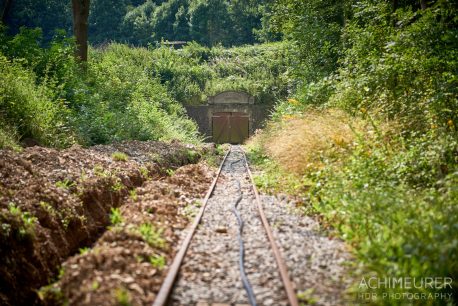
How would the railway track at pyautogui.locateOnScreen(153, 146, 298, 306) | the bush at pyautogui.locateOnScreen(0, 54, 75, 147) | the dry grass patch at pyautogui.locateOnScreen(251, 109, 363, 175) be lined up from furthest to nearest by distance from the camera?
the bush at pyautogui.locateOnScreen(0, 54, 75, 147)
the dry grass patch at pyautogui.locateOnScreen(251, 109, 363, 175)
the railway track at pyautogui.locateOnScreen(153, 146, 298, 306)

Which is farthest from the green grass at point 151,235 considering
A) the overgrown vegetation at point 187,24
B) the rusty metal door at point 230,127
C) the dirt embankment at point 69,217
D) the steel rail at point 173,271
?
the overgrown vegetation at point 187,24

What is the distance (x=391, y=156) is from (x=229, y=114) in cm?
2630

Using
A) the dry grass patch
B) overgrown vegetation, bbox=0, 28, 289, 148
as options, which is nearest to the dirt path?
the dry grass patch

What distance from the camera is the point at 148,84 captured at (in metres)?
30.2

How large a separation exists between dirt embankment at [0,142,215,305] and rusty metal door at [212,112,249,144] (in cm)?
2346

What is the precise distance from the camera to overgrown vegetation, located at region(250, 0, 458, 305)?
4973mm

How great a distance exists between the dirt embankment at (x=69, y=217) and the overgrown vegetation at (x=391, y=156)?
263 cm

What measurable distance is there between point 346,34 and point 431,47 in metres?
5.82

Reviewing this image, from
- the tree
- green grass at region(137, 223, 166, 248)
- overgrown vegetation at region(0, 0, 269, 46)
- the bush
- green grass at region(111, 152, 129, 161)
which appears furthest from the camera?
overgrown vegetation at region(0, 0, 269, 46)

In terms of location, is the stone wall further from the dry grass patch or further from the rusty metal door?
the dry grass patch

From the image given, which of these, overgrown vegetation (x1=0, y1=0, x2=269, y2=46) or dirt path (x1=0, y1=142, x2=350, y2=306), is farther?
overgrown vegetation (x1=0, y1=0, x2=269, y2=46)

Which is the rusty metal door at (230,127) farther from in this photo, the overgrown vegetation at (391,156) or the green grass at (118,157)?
the green grass at (118,157)

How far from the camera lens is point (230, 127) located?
34281 mm

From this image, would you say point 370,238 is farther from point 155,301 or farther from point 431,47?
point 431,47
